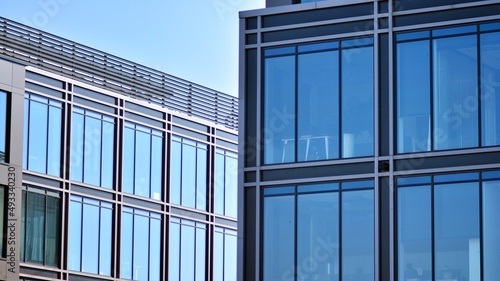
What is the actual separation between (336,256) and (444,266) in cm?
273

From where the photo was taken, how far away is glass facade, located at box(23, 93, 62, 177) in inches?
1783

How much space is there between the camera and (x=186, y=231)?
55.0 m

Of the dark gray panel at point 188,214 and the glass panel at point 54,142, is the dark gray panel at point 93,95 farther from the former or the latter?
the dark gray panel at point 188,214

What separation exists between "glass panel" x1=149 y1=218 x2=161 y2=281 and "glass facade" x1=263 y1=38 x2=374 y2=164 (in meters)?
21.5

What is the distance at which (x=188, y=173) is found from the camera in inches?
2169

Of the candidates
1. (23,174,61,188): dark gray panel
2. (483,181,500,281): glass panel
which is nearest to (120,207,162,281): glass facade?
(23,174,61,188): dark gray panel

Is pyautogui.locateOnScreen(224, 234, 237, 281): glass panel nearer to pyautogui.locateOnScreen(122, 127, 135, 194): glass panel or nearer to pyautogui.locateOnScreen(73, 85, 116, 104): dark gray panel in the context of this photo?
pyautogui.locateOnScreen(122, 127, 135, 194): glass panel

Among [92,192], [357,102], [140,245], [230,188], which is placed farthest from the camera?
[230,188]

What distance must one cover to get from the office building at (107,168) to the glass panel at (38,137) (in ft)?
0.12

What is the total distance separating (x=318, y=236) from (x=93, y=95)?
67.4 ft

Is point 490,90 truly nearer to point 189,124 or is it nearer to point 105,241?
point 105,241

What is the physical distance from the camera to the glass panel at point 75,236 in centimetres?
4728

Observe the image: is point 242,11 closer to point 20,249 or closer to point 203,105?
point 20,249

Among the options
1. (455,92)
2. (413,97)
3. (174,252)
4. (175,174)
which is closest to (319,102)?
(413,97)
